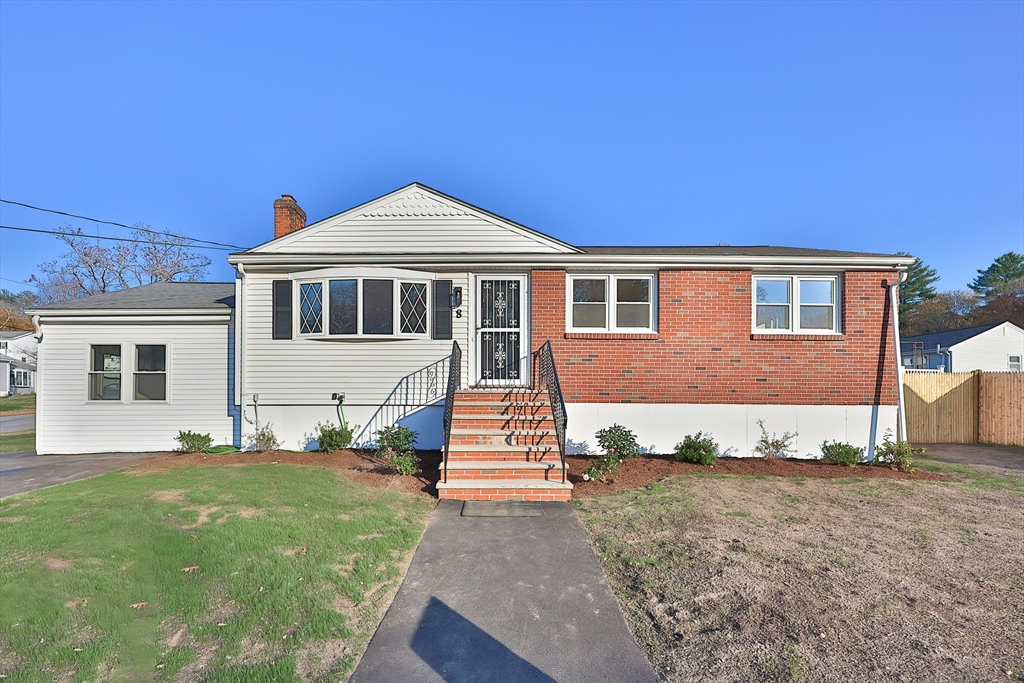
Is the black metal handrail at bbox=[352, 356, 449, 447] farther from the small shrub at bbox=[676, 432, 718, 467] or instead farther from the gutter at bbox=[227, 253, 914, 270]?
the small shrub at bbox=[676, 432, 718, 467]

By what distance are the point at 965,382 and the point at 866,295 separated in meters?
6.88

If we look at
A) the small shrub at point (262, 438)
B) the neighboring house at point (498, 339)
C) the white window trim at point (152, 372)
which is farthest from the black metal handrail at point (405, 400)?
the white window trim at point (152, 372)

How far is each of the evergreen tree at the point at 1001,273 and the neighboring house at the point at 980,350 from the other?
989 inches

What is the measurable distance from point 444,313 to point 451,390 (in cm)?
229

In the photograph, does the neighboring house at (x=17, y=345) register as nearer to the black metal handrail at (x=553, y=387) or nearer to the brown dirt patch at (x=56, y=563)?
the brown dirt patch at (x=56, y=563)

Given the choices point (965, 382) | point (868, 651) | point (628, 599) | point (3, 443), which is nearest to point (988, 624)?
point (868, 651)

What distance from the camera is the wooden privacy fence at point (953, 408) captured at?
12.1 metres

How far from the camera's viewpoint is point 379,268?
895 cm

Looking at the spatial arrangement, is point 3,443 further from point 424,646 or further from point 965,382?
point 965,382

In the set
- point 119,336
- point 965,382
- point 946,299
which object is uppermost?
point 946,299

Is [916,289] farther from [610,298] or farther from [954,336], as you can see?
[610,298]

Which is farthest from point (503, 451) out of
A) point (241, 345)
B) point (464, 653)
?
point (241, 345)

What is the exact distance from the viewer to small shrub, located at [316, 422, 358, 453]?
873 cm

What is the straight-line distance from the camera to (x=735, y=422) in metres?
8.98
